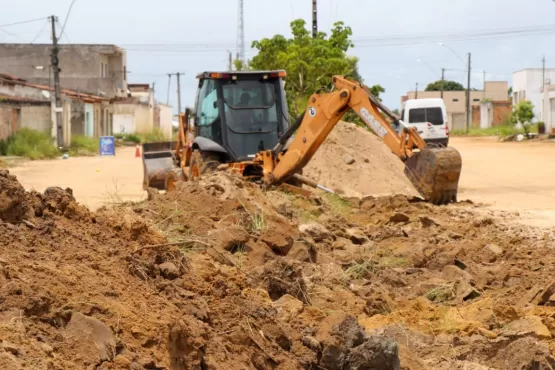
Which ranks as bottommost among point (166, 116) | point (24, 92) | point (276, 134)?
point (276, 134)

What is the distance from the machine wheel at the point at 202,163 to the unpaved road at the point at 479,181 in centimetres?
138

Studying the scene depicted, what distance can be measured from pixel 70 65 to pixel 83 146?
2400 cm

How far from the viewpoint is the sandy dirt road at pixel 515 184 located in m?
18.6

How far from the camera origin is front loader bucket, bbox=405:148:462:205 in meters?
16.1

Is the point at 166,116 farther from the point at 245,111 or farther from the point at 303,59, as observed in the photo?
the point at 245,111

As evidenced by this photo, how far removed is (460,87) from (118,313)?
14623 centimetres

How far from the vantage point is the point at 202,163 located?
17188 mm

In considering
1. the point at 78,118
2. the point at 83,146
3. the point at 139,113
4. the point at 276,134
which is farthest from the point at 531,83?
the point at 276,134

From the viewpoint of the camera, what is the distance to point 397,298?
9422 millimetres

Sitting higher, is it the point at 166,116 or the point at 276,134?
the point at 166,116

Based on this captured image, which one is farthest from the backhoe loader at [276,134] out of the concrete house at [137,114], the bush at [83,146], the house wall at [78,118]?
the concrete house at [137,114]

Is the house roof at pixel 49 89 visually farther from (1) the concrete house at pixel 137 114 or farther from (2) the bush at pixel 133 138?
(1) the concrete house at pixel 137 114

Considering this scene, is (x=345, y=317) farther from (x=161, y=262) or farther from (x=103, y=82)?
(x=103, y=82)

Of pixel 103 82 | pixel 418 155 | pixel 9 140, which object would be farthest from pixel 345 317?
pixel 103 82
